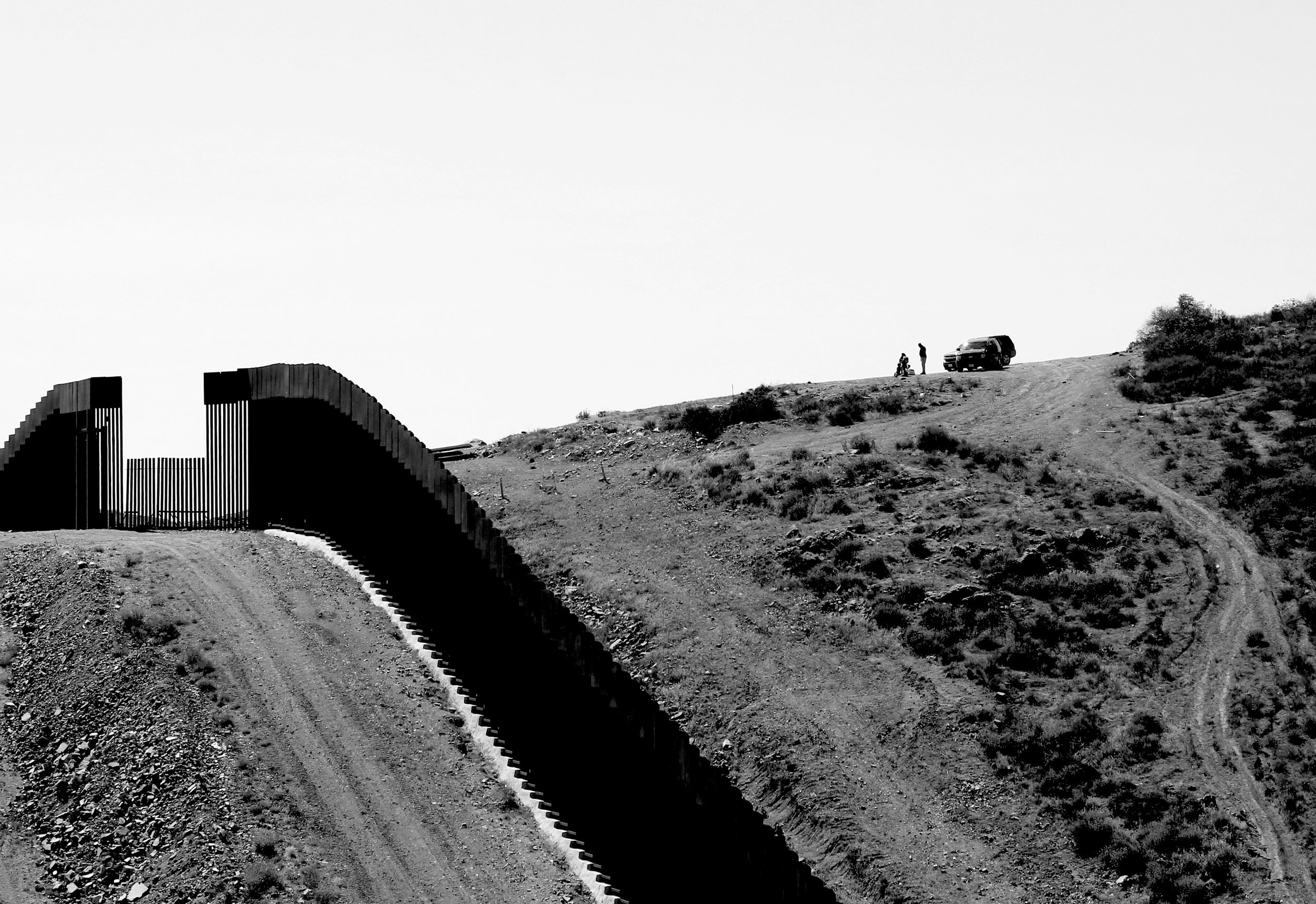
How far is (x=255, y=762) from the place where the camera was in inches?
742

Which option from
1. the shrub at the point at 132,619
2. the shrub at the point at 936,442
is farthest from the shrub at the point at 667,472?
the shrub at the point at 132,619

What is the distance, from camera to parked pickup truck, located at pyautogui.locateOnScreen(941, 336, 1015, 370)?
64875 millimetres

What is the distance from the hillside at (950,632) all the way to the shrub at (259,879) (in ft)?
39.6

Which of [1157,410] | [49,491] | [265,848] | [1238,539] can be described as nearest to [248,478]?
[49,491]

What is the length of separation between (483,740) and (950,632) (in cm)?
1597

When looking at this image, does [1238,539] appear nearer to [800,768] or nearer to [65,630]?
[800,768]

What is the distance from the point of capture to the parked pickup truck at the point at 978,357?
64875 millimetres

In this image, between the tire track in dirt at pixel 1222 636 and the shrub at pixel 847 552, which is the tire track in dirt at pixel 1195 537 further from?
the shrub at pixel 847 552

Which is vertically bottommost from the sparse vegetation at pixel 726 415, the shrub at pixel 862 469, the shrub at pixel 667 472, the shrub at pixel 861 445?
the shrub at pixel 667 472

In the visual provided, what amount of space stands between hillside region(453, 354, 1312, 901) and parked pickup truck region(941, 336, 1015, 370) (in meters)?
13.7

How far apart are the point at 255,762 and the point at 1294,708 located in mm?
21039

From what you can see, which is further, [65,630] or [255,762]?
[65,630]

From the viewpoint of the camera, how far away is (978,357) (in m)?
64.9

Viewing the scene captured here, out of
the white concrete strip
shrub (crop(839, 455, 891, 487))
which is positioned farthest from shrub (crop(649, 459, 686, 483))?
the white concrete strip
